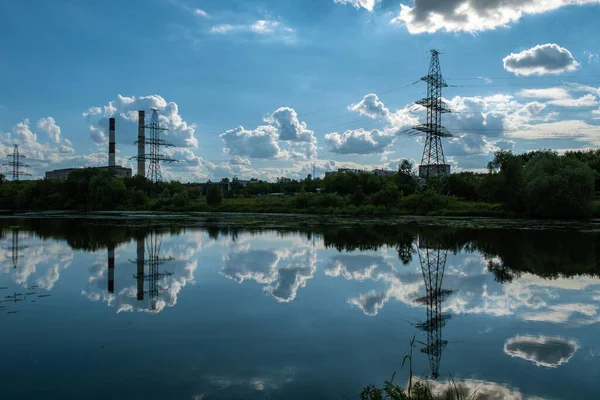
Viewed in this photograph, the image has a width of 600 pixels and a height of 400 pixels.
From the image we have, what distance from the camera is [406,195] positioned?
6644cm

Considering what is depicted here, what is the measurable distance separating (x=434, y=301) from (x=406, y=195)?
56673 millimetres

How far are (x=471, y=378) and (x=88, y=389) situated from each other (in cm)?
538

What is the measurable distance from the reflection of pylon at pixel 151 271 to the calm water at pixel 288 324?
78mm

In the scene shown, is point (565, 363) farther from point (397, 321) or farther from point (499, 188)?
point (499, 188)

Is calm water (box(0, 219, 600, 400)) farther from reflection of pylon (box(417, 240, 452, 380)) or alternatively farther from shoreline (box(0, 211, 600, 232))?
shoreline (box(0, 211, 600, 232))

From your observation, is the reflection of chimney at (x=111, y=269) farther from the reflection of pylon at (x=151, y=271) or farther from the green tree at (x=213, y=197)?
the green tree at (x=213, y=197)

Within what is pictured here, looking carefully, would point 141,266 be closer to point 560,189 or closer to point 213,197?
point 560,189

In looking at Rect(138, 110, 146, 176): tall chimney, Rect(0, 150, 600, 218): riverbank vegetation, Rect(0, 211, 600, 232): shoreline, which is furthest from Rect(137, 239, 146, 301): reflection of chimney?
Rect(138, 110, 146, 176): tall chimney

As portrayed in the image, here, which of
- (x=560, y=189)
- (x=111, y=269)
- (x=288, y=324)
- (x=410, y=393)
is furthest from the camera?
(x=560, y=189)

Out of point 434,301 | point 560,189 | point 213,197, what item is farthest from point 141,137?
point 434,301

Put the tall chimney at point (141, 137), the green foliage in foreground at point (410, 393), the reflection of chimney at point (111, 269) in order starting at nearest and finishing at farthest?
1. the green foliage in foreground at point (410, 393)
2. the reflection of chimney at point (111, 269)
3. the tall chimney at point (141, 137)

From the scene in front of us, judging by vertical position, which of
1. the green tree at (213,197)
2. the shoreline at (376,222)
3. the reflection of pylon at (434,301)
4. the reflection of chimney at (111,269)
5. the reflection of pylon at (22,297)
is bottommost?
the reflection of pylon at (434,301)

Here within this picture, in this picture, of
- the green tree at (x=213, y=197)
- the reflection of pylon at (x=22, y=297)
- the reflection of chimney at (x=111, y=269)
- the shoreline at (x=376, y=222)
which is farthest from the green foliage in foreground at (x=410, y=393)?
the green tree at (x=213, y=197)

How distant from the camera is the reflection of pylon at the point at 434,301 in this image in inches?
298
